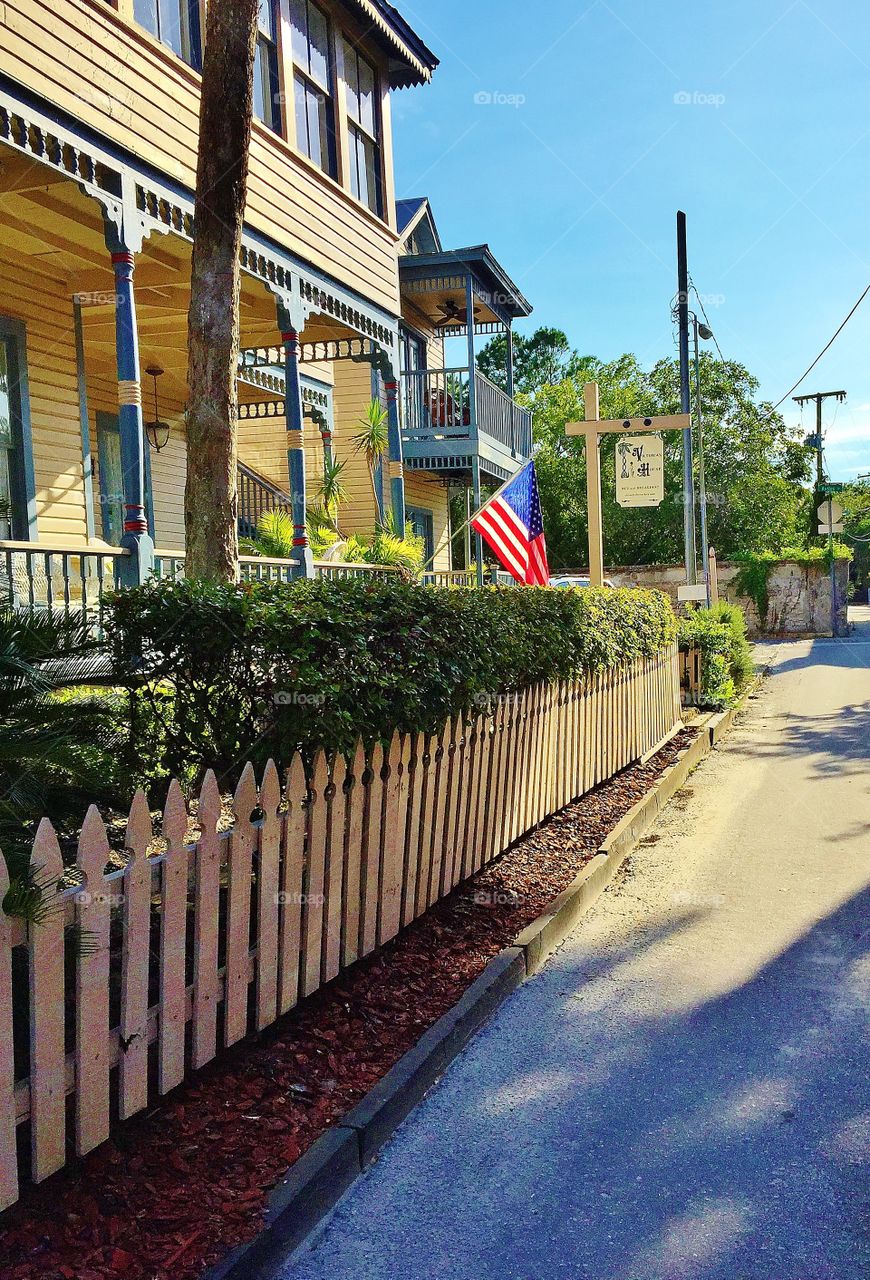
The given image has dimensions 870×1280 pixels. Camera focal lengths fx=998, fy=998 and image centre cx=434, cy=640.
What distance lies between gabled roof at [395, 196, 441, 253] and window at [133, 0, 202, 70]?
13.2 meters

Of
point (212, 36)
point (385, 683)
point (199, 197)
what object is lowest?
point (385, 683)

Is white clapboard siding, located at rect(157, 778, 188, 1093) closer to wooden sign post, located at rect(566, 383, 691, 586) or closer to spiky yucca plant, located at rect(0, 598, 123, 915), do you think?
spiky yucca plant, located at rect(0, 598, 123, 915)

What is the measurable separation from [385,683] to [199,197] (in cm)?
333

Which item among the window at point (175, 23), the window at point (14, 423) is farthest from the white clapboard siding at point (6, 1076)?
the window at point (175, 23)

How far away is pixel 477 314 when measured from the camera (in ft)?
80.3

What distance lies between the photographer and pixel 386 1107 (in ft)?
11.5

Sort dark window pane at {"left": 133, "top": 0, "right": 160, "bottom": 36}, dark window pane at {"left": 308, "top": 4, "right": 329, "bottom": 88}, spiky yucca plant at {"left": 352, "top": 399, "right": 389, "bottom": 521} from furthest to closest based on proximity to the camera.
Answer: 1. spiky yucca plant at {"left": 352, "top": 399, "right": 389, "bottom": 521}
2. dark window pane at {"left": 308, "top": 4, "right": 329, "bottom": 88}
3. dark window pane at {"left": 133, "top": 0, "right": 160, "bottom": 36}

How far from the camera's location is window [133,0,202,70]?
974cm

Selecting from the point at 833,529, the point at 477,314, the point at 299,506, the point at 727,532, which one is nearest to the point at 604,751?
the point at 299,506

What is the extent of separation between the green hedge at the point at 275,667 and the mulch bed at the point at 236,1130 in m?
1.12

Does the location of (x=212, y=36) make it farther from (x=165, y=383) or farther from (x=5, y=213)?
(x=165, y=383)

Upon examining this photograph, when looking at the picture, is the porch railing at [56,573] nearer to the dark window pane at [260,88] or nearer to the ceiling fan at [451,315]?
the dark window pane at [260,88]

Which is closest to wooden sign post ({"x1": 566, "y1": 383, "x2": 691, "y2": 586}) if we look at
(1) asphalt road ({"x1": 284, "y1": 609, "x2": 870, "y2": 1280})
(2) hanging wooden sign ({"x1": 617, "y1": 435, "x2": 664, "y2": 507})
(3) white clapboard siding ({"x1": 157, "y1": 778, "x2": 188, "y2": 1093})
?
(2) hanging wooden sign ({"x1": 617, "y1": 435, "x2": 664, "y2": 507})

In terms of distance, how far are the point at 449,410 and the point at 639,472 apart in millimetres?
9944
